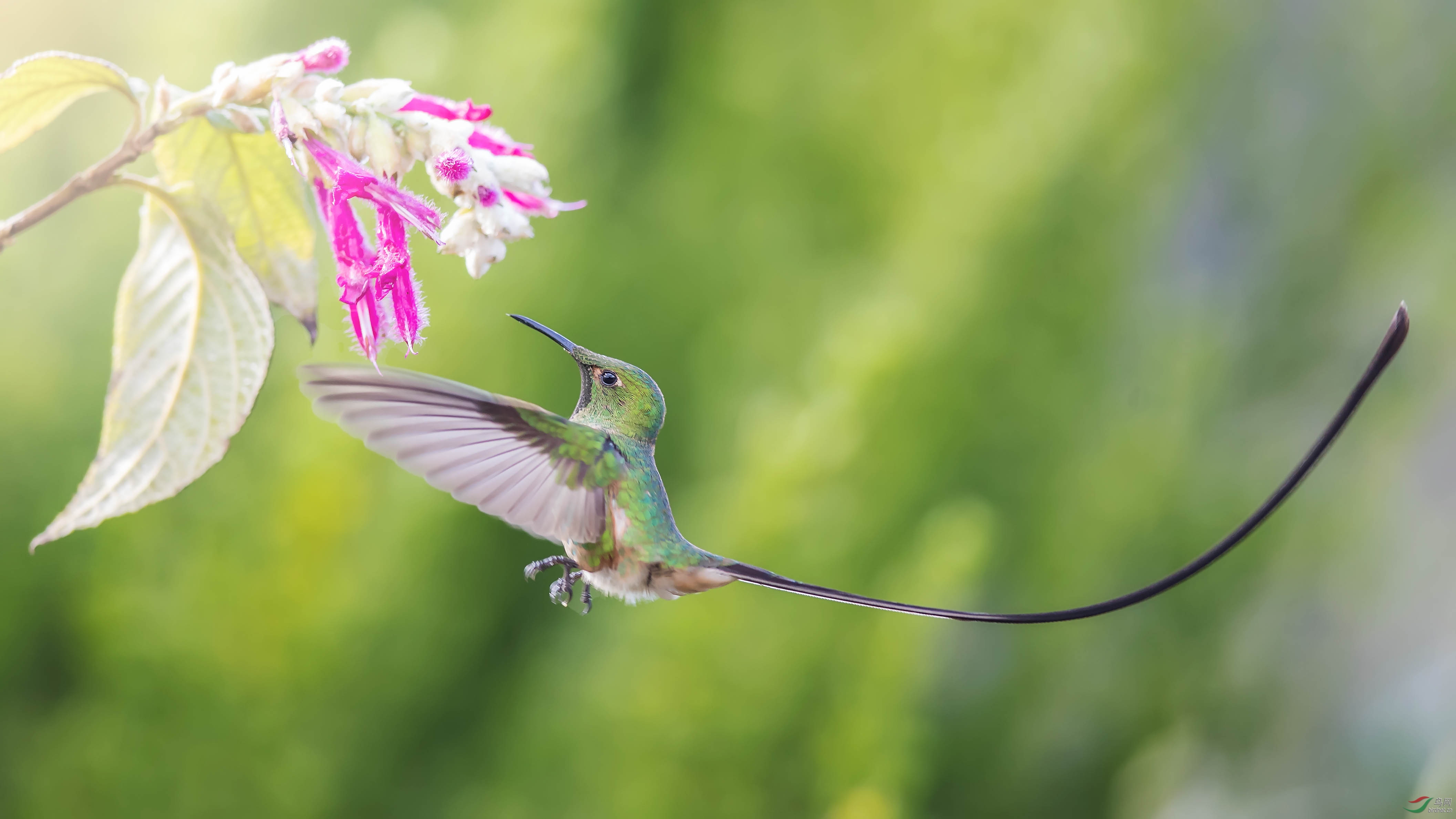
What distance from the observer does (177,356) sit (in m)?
0.33

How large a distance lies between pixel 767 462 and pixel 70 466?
0.79 metres

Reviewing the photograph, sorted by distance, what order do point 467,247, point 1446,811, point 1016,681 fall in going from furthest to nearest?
point 1016,681 < point 1446,811 < point 467,247

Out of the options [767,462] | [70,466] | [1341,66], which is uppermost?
[1341,66]

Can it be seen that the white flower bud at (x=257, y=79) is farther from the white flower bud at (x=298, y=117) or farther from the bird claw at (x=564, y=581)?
the bird claw at (x=564, y=581)

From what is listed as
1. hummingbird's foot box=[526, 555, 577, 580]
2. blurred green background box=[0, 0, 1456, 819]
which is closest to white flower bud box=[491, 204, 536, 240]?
hummingbird's foot box=[526, 555, 577, 580]

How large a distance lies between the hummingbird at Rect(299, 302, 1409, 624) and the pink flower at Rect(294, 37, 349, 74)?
0.09 m

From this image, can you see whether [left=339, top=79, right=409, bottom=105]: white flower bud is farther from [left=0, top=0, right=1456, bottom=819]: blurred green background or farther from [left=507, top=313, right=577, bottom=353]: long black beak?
[left=0, top=0, right=1456, bottom=819]: blurred green background

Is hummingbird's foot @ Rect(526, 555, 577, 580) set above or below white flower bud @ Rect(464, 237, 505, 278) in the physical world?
below

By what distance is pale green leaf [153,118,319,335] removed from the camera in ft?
1.09

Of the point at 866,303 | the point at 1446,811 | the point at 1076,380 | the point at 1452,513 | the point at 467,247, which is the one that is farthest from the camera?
the point at 1452,513

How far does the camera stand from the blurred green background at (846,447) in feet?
3.20

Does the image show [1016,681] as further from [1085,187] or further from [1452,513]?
[1452,513]

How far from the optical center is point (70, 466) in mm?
1129

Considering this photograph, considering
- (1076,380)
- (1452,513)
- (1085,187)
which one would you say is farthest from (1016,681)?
(1452,513)
